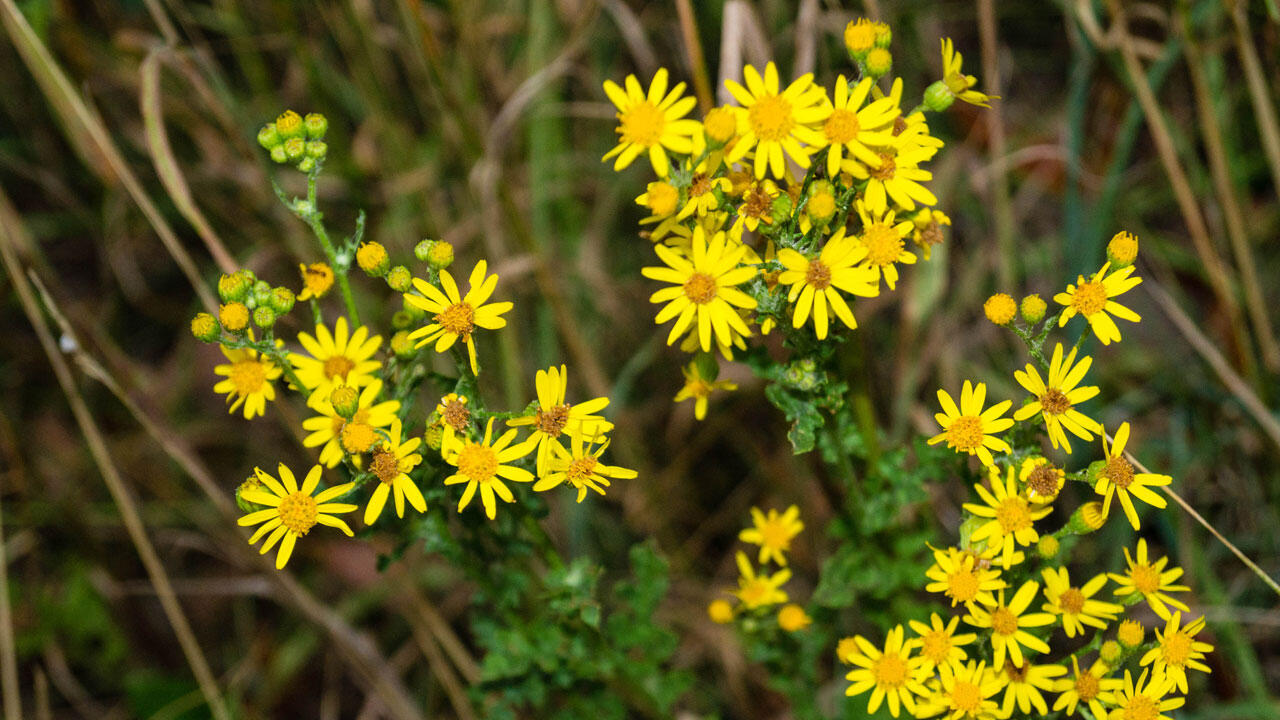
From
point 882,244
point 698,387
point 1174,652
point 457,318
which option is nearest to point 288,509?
point 457,318

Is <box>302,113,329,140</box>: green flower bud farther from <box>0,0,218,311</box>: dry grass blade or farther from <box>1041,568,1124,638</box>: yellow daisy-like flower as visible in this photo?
<box>1041,568,1124,638</box>: yellow daisy-like flower

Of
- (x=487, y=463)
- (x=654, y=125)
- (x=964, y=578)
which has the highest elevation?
(x=654, y=125)

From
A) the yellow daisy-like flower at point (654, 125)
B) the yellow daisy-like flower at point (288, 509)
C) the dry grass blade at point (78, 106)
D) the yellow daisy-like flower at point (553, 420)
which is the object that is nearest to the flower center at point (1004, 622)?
the yellow daisy-like flower at point (553, 420)

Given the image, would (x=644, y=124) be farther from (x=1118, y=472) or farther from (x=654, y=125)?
(x=1118, y=472)

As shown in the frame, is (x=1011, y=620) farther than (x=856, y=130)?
Yes

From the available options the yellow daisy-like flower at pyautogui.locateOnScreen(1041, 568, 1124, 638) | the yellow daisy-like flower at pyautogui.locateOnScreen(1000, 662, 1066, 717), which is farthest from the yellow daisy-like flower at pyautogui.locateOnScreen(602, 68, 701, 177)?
the yellow daisy-like flower at pyautogui.locateOnScreen(1000, 662, 1066, 717)

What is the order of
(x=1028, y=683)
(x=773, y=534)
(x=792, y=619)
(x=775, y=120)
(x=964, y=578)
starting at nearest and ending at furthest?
1. (x=775, y=120)
2. (x=964, y=578)
3. (x=1028, y=683)
4. (x=792, y=619)
5. (x=773, y=534)
